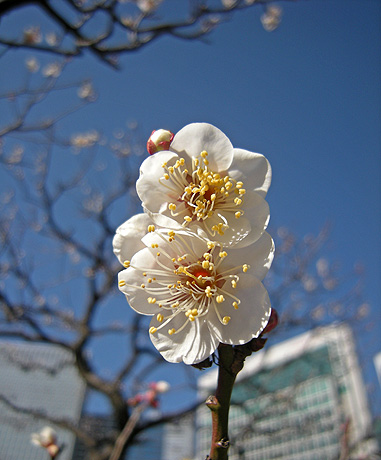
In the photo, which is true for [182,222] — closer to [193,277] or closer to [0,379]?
[193,277]

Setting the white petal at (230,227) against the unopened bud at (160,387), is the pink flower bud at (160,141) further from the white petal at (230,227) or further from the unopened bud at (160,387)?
the unopened bud at (160,387)

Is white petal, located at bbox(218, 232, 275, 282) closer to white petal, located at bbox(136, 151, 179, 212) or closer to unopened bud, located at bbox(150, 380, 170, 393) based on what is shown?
white petal, located at bbox(136, 151, 179, 212)

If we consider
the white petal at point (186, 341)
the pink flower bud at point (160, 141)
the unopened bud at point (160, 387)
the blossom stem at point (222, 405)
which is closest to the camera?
the blossom stem at point (222, 405)

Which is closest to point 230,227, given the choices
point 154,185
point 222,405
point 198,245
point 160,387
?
point 198,245

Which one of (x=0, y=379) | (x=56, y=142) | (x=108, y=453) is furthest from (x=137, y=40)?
(x=0, y=379)

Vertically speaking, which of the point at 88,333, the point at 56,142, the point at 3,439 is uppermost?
the point at 56,142

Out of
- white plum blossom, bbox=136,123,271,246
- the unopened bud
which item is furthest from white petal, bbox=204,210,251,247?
the unopened bud

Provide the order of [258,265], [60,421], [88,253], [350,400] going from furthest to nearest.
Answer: [350,400] → [88,253] → [60,421] → [258,265]

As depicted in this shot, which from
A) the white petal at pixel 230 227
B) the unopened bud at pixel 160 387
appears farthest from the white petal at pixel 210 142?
the unopened bud at pixel 160 387
